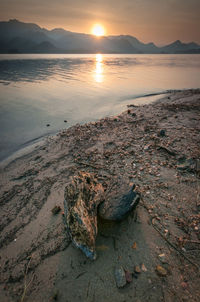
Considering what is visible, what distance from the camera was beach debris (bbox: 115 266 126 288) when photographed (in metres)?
2.13

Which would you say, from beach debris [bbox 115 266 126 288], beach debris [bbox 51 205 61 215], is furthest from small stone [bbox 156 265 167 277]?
beach debris [bbox 51 205 61 215]

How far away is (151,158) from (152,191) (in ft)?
4.25

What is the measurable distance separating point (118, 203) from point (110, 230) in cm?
47

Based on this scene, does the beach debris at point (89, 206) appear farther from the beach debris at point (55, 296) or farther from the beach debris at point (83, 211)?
the beach debris at point (55, 296)

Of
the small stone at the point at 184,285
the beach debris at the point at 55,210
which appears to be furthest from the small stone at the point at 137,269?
the beach debris at the point at 55,210

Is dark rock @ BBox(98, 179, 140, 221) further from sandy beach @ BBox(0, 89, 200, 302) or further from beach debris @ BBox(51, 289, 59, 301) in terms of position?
beach debris @ BBox(51, 289, 59, 301)

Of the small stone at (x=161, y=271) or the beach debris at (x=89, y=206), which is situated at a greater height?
the beach debris at (x=89, y=206)

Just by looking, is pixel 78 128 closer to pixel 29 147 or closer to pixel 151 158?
pixel 29 147

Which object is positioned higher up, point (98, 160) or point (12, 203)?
point (98, 160)

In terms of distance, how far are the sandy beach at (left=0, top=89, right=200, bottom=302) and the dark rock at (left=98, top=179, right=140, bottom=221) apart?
0.81 ft

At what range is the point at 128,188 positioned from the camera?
303cm

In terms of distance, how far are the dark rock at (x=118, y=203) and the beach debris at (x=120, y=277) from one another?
691 millimetres

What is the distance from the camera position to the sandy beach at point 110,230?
214cm

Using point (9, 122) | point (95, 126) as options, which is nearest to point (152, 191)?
point (95, 126)
